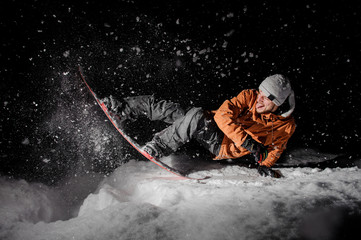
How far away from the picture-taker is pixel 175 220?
4.28 ft

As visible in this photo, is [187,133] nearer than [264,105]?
No

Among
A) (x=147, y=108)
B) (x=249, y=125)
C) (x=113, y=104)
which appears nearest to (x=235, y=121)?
(x=249, y=125)

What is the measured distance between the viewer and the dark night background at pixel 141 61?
2.71 metres

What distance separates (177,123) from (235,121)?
819mm

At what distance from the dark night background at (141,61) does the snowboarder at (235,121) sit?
0.63 m

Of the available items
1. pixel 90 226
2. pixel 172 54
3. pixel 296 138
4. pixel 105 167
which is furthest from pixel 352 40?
pixel 105 167

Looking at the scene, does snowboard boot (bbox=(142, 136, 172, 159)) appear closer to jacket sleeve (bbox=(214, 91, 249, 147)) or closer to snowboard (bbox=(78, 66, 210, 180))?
snowboard (bbox=(78, 66, 210, 180))

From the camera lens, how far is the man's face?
242 cm

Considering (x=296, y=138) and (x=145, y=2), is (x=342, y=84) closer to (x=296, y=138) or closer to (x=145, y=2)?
(x=296, y=138)

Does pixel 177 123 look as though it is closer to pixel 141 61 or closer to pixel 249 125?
pixel 249 125

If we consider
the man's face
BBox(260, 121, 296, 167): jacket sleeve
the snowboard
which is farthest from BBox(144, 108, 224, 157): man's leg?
BBox(260, 121, 296, 167): jacket sleeve

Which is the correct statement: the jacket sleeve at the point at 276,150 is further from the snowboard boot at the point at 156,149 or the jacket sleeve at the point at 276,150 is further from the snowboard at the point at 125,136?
the snowboard boot at the point at 156,149

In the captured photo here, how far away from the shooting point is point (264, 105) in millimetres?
2475

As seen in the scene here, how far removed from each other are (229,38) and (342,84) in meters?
2.37
